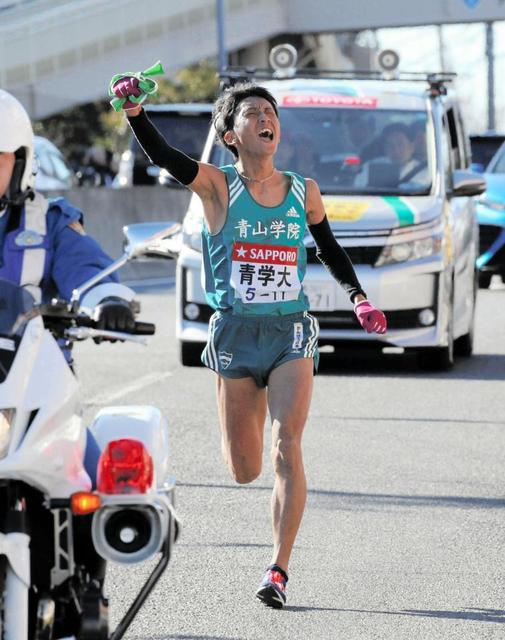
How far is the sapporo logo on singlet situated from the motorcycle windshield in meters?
2.39

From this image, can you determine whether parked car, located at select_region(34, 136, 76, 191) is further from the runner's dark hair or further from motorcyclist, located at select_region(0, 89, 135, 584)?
motorcyclist, located at select_region(0, 89, 135, 584)

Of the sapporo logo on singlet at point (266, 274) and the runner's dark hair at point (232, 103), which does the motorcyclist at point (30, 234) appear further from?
the runner's dark hair at point (232, 103)

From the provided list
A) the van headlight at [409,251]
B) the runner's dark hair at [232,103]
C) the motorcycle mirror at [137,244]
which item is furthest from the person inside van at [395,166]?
the motorcycle mirror at [137,244]

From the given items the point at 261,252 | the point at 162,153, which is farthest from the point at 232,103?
the point at 261,252

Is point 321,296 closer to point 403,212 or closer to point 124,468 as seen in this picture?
point 403,212

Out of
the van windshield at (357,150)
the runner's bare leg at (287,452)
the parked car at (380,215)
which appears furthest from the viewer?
the van windshield at (357,150)

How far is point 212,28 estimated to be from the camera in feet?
163

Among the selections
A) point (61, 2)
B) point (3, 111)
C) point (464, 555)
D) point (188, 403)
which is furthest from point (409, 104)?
point (61, 2)

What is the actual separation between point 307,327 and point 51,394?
251cm

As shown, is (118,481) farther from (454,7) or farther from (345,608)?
(454,7)

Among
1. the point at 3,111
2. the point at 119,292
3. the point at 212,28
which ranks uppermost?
the point at 212,28

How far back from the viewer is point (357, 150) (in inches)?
539

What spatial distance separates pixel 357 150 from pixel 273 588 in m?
7.95

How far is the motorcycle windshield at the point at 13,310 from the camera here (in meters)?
4.00
